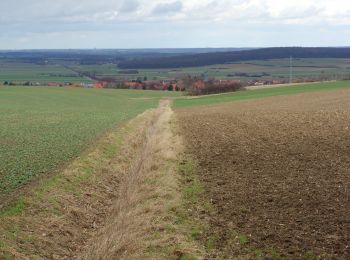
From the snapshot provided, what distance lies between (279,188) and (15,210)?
267 inches

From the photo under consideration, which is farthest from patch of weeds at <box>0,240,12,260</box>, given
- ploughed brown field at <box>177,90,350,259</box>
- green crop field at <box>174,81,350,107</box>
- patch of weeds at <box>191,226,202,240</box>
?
green crop field at <box>174,81,350,107</box>

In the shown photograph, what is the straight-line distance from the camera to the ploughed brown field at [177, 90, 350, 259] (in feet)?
35.1

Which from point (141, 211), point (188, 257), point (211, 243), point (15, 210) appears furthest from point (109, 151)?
point (188, 257)

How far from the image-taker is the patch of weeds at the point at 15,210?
12.6 metres

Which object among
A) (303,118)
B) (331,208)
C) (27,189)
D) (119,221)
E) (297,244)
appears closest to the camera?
(297,244)

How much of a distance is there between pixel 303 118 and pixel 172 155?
489 inches

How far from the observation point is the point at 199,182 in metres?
16.8

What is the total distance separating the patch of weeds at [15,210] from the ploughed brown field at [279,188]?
14.7 feet

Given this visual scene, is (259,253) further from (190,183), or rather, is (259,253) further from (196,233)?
(190,183)

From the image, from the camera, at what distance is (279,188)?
587 inches

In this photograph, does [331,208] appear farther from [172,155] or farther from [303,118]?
[303,118]

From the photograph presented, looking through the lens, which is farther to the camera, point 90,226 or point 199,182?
point 199,182

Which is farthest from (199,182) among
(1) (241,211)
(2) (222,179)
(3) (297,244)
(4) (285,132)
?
(4) (285,132)

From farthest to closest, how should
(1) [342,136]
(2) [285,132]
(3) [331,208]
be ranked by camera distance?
1. (2) [285,132]
2. (1) [342,136]
3. (3) [331,208]
